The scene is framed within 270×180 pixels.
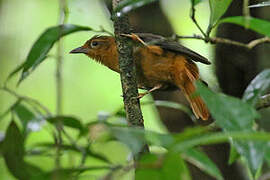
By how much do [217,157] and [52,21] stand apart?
262 centimetres

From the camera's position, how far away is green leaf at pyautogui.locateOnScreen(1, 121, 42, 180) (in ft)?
5.82

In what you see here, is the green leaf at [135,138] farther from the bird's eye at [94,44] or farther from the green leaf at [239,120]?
the bird's eye at [94,44]

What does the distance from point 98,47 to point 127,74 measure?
1642 mm

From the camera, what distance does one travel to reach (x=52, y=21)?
5.66 m

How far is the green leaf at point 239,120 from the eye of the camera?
116 centimetres

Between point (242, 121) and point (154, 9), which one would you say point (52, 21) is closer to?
point (154, 9)

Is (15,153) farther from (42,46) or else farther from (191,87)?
(191,87)

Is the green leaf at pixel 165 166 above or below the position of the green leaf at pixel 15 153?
above

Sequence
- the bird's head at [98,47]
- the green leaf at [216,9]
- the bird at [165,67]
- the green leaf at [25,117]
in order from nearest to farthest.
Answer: the green leaf at [216,9] → the green leaf at [25,117] → the bird at [165,67] → the bird's head at [98,47]

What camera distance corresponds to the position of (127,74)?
1.83m

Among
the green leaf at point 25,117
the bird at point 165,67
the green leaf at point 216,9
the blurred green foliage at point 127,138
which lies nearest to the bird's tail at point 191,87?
the bird at point 165,67

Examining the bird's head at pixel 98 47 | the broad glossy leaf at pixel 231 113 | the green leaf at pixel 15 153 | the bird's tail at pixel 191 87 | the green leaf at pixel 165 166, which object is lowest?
the bird's tail at pixel 191 87

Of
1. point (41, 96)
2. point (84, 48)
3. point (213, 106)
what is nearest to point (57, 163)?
point (213, 106)

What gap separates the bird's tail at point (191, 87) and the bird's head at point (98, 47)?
48 cm
